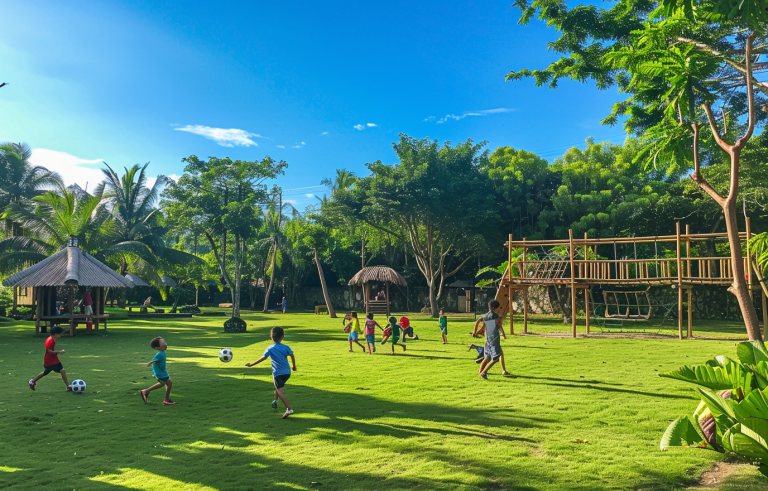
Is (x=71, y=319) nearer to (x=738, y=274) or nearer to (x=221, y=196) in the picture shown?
(x=221, y=196)

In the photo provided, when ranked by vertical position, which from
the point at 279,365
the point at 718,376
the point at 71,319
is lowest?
the point at 71,319

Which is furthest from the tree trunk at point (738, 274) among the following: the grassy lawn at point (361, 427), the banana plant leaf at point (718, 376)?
the banana plant leaf at point (718, 376)

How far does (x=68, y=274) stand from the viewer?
68.3 ft

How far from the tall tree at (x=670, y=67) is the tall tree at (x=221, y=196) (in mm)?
16054

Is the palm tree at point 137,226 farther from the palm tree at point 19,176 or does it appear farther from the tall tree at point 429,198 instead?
the tall tree at point 429,198

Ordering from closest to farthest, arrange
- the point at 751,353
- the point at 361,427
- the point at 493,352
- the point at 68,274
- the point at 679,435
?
the point at 679,435, the point at 751,353, the point at 361,427, the point at 493,352, the point at 68,274

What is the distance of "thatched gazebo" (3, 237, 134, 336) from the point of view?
2078 centimetres

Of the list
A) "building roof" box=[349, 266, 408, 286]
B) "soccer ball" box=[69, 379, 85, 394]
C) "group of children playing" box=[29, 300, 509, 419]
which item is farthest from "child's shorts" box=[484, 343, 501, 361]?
"building roof" box=[349, 266, 408, 286]

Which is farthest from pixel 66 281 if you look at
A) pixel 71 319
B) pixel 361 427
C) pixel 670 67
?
pixel 670 67

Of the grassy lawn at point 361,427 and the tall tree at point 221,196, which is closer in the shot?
the grassy lawn at point 361,427

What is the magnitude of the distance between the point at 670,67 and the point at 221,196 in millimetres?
21136

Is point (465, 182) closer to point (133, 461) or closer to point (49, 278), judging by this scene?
point (49, 278)

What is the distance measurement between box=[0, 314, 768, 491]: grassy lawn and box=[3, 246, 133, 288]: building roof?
840cm

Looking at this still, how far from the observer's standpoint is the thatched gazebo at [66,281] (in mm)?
20781
